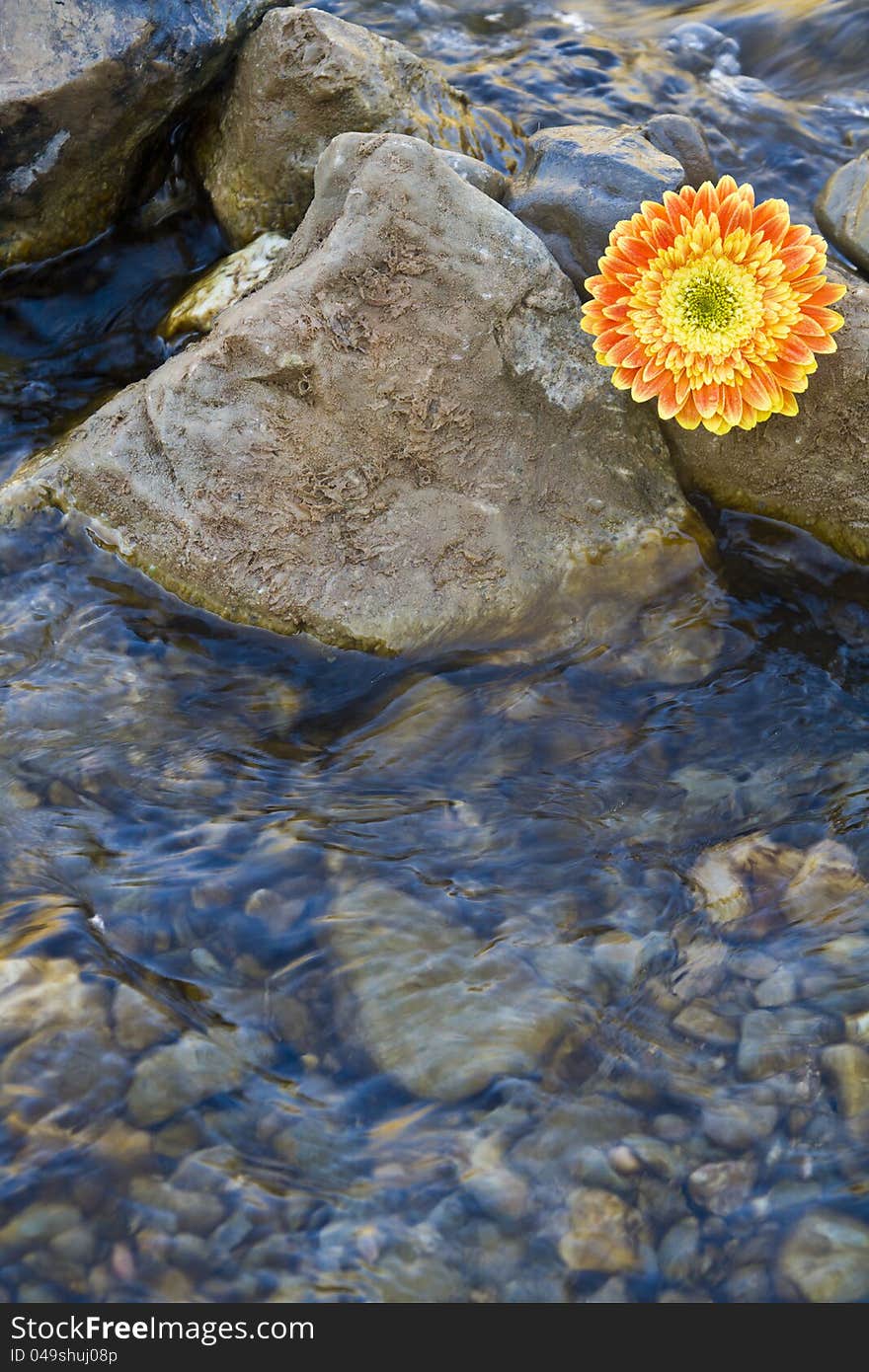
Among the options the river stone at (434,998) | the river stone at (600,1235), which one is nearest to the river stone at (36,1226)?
the river stone at (434,998)

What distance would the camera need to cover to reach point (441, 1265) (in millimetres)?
2342

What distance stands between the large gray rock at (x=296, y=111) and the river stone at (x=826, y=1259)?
3.82 m

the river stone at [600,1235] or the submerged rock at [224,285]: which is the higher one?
the submerged rock at [224,285]

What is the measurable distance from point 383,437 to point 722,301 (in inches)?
40.0

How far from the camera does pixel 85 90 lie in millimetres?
4129

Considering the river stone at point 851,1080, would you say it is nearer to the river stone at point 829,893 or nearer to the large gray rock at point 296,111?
the river stone at point 829,893

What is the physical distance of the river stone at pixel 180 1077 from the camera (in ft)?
8.27

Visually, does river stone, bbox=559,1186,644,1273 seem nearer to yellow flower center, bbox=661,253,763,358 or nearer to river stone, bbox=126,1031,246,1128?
river stone, bbox=126,1031,246,1128

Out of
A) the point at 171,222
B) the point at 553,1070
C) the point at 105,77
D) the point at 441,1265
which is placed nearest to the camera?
the point at 441,1265

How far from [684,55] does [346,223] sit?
3.76 meters

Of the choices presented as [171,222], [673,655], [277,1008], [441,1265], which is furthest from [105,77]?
[441,1265]

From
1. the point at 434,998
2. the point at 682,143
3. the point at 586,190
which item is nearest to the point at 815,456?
the point at 586,190

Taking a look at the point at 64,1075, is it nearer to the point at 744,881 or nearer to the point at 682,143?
the point at 744,881

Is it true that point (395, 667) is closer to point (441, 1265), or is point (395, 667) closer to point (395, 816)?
point (395, 816)
